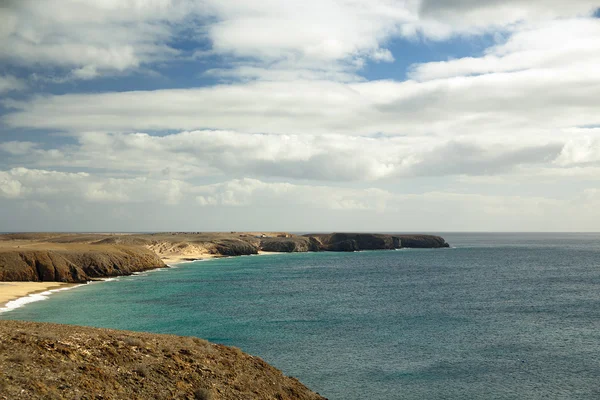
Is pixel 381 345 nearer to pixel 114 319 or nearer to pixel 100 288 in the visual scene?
pixel 114 319

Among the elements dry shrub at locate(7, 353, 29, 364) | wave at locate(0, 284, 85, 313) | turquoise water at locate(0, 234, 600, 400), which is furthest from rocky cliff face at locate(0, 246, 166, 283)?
dry shrub at locate(7, 353, 29, 364)

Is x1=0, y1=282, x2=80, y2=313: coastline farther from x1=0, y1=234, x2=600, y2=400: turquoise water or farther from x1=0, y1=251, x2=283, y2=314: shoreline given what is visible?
x1=0, y1=234, x2=600, y2=400: turquoise water

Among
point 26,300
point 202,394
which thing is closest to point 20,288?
point 26,300

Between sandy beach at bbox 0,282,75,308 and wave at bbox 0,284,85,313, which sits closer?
wave at bbox 0,284,85,313

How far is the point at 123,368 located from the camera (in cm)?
2447

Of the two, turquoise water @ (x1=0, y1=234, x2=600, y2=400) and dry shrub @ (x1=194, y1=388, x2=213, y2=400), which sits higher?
dry shrub @ (x1=194, y1=388, x2=213, y2=400)

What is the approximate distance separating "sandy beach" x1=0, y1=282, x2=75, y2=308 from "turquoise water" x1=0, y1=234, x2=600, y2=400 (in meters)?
5.26

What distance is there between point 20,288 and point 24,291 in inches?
167

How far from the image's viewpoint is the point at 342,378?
3569cm

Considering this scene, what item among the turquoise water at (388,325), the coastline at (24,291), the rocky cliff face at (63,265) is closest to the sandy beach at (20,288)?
the coastline at (24,291)

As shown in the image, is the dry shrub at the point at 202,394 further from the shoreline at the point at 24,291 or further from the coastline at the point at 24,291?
the coastline at the point at 24,291

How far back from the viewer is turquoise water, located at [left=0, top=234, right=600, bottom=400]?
35531 millimetres

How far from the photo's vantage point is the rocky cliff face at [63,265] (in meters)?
91.8

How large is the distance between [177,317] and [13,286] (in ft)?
138
